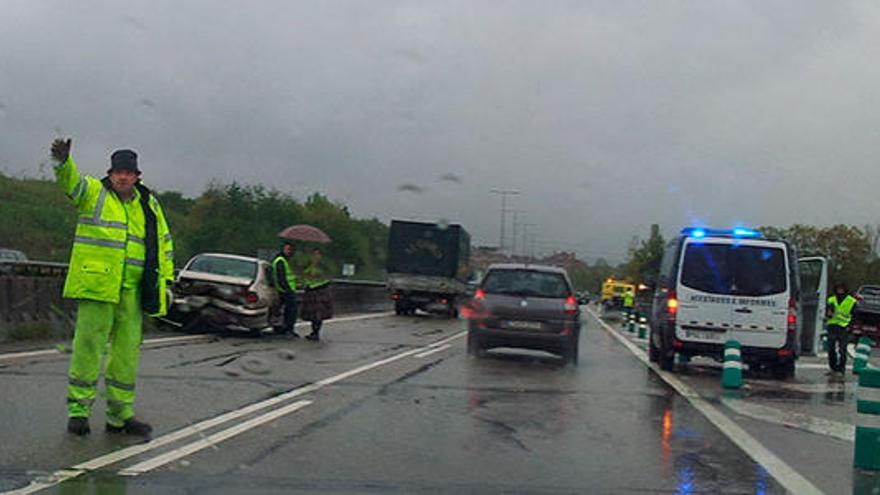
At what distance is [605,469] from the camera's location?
23.4 feet

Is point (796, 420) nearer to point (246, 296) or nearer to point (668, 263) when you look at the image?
point (668, 263)

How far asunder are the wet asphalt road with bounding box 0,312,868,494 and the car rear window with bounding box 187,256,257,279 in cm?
370

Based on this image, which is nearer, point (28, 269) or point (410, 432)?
point (410, 432)

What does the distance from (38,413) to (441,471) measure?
357 cm

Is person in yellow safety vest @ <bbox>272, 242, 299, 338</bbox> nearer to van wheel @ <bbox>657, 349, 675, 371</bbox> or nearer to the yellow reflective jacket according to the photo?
van wheel @ <bbox>657, 349, 675, 371</bbox>

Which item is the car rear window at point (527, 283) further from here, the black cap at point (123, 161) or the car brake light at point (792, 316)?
the black cap at point (123, 161)

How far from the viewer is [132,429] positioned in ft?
24.6

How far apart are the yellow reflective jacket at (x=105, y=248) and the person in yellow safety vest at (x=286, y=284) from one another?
10.7 meters

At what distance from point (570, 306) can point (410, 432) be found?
25.7 ft

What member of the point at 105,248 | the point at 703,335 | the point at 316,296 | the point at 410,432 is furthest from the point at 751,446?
the point at 316,296

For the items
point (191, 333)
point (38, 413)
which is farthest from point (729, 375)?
point (191, 333)

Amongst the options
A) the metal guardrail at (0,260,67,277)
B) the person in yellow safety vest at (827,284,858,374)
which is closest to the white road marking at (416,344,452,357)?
the person in yellow safety vest at (827,284,858,374)

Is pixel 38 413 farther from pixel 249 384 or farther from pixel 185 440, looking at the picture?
pixel 249 384

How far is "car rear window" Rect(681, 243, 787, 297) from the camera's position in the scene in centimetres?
1477
